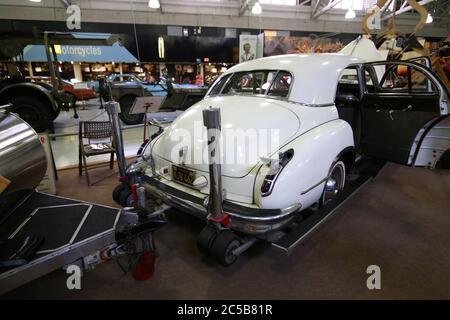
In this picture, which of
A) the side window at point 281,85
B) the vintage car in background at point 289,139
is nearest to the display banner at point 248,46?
the vintage car in background at point 289,139

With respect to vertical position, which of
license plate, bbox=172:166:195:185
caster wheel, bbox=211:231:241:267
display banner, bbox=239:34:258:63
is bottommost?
caster wheel, bbox=211:231:241:267

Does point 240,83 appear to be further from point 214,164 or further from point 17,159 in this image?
point 17,159

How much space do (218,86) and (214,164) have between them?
1.89 meters

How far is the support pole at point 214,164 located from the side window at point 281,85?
1364 millimetres

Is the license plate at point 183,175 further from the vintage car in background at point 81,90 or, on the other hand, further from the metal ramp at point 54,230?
the vintage car in background at point 81,90

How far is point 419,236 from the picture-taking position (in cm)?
263

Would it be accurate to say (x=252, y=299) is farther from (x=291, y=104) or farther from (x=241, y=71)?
(x=241, y=71)

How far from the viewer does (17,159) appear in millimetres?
1938

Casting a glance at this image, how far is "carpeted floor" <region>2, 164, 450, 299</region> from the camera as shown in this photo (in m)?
1.98

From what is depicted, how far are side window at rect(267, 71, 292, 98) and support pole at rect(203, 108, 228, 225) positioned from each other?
4.48ft

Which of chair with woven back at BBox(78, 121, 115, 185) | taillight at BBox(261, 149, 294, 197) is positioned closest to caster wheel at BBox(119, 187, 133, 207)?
chair with woven back at BBox(78, 121, 115, 185)

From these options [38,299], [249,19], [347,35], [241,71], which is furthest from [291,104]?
[347,35]

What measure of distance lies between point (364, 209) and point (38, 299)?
123 inches

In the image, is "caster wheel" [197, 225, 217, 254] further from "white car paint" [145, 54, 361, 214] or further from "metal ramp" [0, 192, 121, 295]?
"metal ramp" [0, 192, 121, 295]
